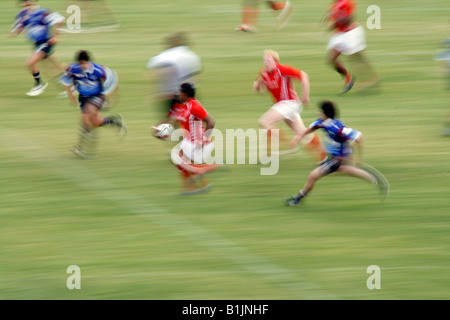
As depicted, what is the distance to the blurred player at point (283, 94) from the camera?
14.0 m

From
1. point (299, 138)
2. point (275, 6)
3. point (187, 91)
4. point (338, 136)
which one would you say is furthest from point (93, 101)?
point (275, 6)

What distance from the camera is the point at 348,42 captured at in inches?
730

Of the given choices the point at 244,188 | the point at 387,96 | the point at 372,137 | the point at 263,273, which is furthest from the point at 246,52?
the point at 263,273

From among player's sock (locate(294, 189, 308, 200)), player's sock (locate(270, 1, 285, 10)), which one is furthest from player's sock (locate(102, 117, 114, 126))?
player's sock (locate(270, 1, 285, 10))

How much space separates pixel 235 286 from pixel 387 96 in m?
9.76

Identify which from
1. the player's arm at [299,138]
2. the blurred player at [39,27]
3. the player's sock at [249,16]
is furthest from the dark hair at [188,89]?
the player's sock at [249,16]

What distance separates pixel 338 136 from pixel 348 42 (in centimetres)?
708

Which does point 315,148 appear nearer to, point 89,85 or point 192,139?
point 192,139

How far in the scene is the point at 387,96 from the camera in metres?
18.8

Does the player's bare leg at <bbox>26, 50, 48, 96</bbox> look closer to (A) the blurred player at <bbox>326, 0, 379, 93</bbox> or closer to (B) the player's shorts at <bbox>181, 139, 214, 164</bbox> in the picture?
(A) the blurred player at <bbox>326, 0, 379, 93</bbox>

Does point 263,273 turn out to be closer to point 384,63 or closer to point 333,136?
point 333,136

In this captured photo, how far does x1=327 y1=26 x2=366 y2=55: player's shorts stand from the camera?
18531 mm

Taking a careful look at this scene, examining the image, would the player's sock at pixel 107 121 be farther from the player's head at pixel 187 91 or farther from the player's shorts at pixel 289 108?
the player's shorts at pixel 289 108
